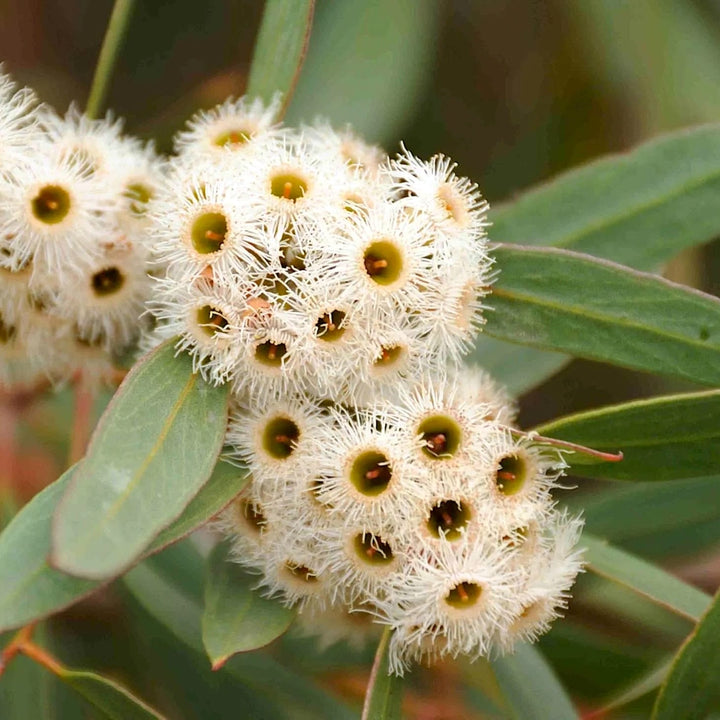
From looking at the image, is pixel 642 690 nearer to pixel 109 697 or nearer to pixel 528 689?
pixel 528 689

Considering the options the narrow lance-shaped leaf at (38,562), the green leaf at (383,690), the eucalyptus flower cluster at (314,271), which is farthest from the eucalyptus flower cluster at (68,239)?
the green leaf at (383,690)

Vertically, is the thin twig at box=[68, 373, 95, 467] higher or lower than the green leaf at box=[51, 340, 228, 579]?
lower

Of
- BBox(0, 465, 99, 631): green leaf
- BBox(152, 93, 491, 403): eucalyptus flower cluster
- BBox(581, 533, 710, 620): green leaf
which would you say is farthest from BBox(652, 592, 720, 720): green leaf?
BBox(0, 465, 99, 631): green leaf

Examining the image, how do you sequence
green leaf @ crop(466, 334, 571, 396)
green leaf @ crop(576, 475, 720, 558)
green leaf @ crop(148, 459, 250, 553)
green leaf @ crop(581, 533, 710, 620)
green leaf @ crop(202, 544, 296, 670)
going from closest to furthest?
green leaf @ crop(148, 459, 250, 553) < green leaf @ crop(202, 544, 296, 670) < green leaf @ crop(581, 533, 710, 620) < green leaf @ crop(466, 334, 571, 396) < green leaf @ crop(576, 475, 720, 558)

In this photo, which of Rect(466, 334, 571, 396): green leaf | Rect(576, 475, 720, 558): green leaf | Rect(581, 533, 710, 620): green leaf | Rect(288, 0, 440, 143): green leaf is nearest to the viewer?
Rect(581, 533, 710, 620): green leaf

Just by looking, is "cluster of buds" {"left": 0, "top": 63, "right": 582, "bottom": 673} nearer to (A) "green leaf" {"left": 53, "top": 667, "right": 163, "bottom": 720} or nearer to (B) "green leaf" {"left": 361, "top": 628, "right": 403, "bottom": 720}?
(B) "green leaf" {"left": 361, "top": 628, "right": 403, "bottom": 720}

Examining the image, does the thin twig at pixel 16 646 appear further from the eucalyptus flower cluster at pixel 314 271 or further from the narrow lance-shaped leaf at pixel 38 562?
the eucalyptus flower cluster at pixel 314 271

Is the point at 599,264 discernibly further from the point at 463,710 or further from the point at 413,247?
the point at 463,710
